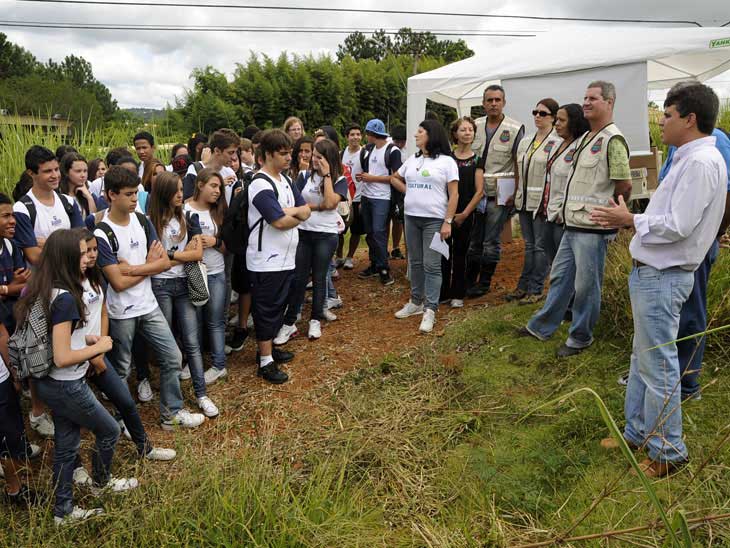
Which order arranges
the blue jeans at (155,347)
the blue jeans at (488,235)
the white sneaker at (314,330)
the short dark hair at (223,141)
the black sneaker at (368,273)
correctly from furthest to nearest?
the black sneaker at (368,273) → the blue jeans at (488,235) → the white sneaker at (314,330) → the short dark hair at (223,141) → the blue jeans at (155,347)

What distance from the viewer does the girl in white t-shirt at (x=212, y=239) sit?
405cm

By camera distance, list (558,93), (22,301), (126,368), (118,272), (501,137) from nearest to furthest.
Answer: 1. (22,301)
2. (118,272)
3. (126,368)
4. (501,137)
5. (558,93)

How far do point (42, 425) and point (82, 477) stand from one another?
2.79ft

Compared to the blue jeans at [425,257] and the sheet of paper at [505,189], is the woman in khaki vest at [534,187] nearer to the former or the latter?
the sheet of paper at [505,189]

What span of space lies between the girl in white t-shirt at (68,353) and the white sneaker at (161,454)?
421mm

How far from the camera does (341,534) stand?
8.24 feet

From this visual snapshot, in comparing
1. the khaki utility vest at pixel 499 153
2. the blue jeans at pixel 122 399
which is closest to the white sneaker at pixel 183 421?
the blue jeans at pixel 122 399

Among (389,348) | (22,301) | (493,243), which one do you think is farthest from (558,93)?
(22,301)

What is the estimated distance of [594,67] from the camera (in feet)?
21.4

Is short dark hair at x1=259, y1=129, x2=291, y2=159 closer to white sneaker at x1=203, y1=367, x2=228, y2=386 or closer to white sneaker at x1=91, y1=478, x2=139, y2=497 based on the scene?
white sneaker at x1=203, y1=367, x2=228, y2=386

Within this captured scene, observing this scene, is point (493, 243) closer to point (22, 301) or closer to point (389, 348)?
point (389, 348)

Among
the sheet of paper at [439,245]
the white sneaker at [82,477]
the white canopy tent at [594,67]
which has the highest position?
the white canopy tent at [594,67]

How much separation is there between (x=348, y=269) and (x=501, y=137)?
107 inches

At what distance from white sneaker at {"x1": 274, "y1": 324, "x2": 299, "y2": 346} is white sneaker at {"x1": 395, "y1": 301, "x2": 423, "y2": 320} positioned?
105cm
